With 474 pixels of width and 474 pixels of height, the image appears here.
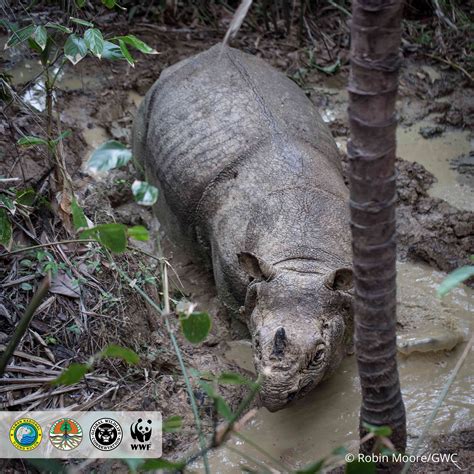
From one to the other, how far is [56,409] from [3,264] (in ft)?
2.93

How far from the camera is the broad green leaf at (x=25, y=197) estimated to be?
3.73m

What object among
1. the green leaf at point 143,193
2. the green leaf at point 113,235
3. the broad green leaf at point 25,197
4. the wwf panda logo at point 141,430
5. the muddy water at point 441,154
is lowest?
the muddy water at point 441,154

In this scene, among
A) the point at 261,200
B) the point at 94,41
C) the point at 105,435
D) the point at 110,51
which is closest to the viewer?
→ the point at 105,435

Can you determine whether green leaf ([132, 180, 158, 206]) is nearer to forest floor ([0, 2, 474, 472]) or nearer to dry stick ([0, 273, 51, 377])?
dry stick ([0, 273, 51, 377])

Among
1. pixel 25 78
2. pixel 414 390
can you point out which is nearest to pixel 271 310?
pixel 414 390

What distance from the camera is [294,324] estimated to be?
3.38 metres

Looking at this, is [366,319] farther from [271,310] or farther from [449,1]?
[449,1]

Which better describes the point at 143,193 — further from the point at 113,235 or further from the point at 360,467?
the point at 360,467

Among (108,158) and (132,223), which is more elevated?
(108,158)

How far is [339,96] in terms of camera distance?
20.8 feet

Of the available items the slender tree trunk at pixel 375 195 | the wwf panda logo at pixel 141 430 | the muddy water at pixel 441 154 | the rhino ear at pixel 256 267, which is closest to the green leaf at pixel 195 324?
the slender tree trunk at pixel 375 195

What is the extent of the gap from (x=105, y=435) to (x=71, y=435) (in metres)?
0.16

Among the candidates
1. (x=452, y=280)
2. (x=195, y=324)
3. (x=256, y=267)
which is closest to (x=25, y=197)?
(x=256, y=267)

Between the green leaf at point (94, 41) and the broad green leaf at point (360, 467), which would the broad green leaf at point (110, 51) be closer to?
the green leaf at point (94, 41)
